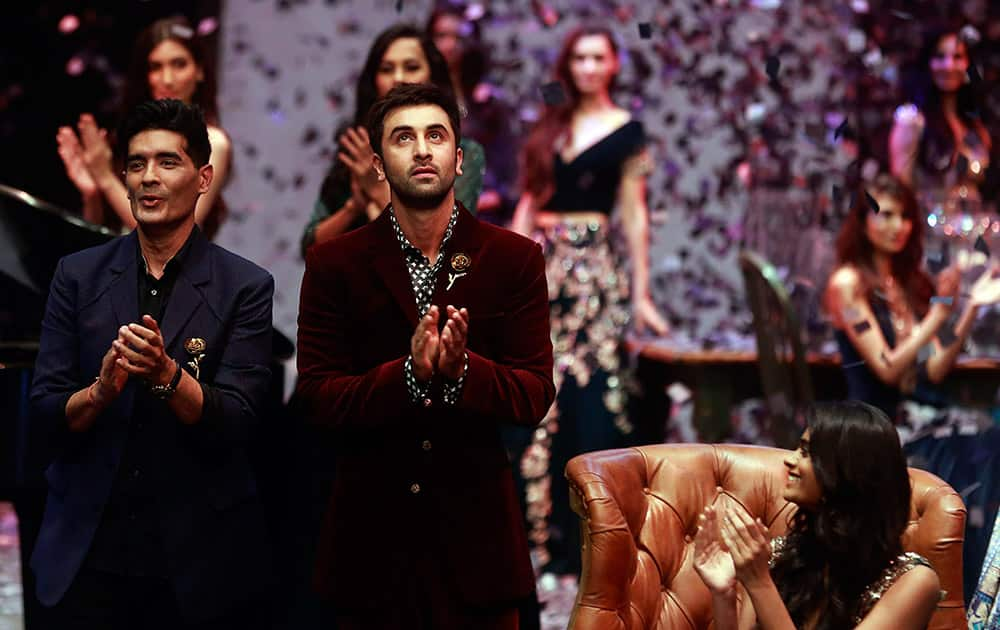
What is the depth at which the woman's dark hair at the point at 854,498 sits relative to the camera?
3.37 meters

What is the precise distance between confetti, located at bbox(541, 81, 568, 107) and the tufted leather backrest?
3115mm

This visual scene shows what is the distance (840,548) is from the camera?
338 cm

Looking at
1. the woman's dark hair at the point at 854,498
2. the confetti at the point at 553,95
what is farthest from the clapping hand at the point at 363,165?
the confetti at the point at 553,95

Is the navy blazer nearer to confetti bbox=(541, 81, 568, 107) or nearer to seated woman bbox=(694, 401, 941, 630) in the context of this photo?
seated woman bbox=(694, 401, 941, 630)

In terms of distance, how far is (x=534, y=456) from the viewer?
6.42 meters

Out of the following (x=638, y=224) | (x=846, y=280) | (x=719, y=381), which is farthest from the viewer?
(x=638, y=224)

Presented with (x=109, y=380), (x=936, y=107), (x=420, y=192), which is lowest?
(x=109, y=380)

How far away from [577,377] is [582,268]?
0.42 meters

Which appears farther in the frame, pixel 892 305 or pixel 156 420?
pixel 892 305

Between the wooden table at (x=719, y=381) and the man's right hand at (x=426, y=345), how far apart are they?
130 inches

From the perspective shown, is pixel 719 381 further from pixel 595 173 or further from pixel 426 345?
pixel 426 345

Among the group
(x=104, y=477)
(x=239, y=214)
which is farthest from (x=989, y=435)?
(x=239, y=214)

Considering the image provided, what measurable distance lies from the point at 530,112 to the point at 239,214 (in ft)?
5.47

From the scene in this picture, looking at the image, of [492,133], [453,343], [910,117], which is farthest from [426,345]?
[492,133]
